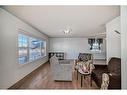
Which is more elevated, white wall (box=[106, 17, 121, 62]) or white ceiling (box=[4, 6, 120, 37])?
white ceiling (box=[4, 6, 120, 37])

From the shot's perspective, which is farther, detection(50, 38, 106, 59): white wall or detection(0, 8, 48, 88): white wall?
detection(50, 38, 106, 59): white wall

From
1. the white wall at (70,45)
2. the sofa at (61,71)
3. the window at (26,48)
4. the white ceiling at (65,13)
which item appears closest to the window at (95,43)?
the white wall at (70,45)

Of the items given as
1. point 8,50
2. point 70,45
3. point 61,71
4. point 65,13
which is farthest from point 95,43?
point 8,50

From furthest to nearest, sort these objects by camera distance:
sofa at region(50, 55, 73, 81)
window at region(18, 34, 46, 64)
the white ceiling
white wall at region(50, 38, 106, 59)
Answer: white wall at region(50, 38, 106, 59) → sofa at region(50, 55, 73, 81) → window at region(18, 34, 46, 64) → the white ceiling

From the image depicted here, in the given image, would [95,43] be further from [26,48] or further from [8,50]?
[8,50]

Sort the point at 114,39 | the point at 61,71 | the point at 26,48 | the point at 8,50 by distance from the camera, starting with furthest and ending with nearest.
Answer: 1. the point at 26,48
2. the point at 61,71
3. the point at 114,39
4. the point at 8,50

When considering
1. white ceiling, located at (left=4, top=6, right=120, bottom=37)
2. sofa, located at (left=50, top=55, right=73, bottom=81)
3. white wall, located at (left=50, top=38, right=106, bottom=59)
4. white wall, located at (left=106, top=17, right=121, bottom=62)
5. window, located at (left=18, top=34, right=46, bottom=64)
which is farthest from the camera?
white wall, located at (left=50, top=38, right=106, bottom=59)

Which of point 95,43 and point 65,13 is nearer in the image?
point 65,13

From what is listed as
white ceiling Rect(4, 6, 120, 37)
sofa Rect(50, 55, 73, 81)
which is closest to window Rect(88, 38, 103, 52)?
white ceiling Rect(4, 6, 120, 37)

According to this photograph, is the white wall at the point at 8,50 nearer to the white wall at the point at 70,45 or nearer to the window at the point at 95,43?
the white wall at the point at 70,45

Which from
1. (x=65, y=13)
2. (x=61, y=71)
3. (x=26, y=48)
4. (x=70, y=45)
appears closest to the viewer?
(x=65, y=13)

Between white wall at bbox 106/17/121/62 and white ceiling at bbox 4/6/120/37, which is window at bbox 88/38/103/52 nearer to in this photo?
white wall at bbox 106/17/121/62

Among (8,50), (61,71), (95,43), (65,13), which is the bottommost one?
(61,71)
